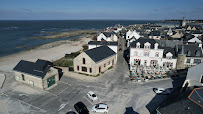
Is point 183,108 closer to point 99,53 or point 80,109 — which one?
point 80,109

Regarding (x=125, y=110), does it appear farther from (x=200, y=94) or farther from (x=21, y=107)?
(x=21, y=107)

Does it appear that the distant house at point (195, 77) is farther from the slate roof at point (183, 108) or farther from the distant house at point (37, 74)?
the distant house at point (37, 74)

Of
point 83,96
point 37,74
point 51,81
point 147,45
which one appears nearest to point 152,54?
point 147,45

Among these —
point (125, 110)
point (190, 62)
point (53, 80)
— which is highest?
point (190, 62)

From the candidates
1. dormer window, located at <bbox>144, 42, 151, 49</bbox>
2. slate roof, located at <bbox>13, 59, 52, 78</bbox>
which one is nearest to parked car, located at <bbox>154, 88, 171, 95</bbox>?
dormer window, located at <bbox>144, 42, 151, 49</bbox>

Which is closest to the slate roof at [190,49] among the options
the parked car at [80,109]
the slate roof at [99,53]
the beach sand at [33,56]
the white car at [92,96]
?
the slate roof at [99,53]

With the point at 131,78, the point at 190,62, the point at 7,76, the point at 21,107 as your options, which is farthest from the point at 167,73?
the point at 7,76
